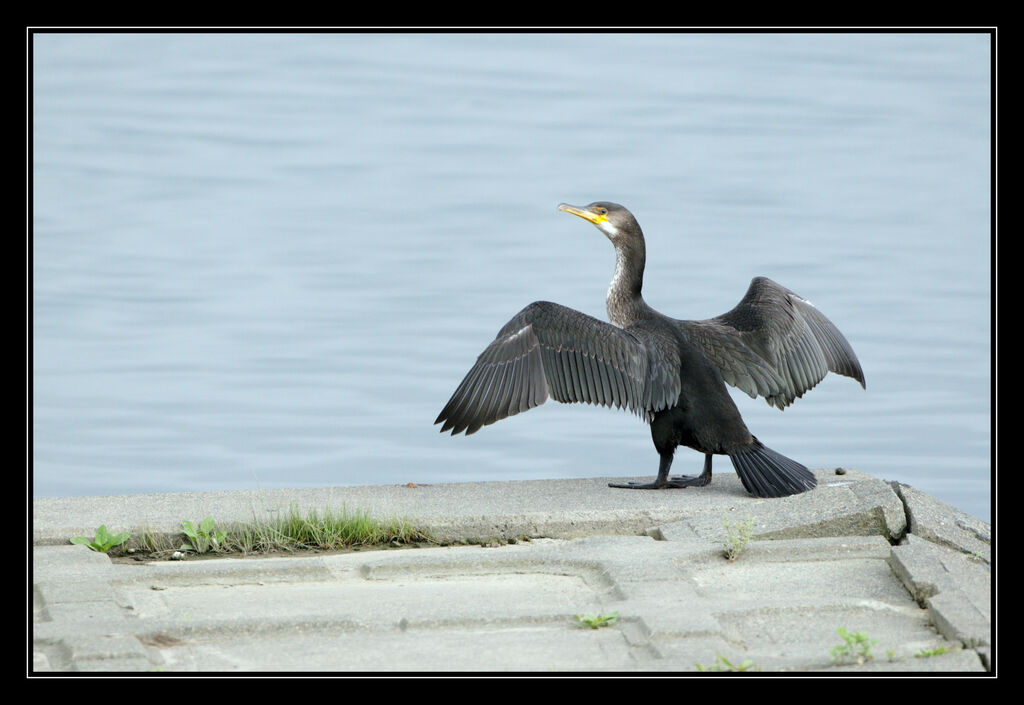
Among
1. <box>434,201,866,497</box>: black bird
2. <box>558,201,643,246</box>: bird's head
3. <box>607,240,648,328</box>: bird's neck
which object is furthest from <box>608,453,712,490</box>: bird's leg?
<box>558,201,643,246</box>: bird's head

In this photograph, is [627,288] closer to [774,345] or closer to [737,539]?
[774,345]

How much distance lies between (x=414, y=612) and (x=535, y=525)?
134cm

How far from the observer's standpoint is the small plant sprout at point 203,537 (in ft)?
18.8

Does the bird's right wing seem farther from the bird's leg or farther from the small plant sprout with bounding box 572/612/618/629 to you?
the small plant sprout with bounding box 572/612/618/629

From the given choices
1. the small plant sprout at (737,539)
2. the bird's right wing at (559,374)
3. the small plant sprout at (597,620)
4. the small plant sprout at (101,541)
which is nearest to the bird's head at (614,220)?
the bird's right wing at (559,374)

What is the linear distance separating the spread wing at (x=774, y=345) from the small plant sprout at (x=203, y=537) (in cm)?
255

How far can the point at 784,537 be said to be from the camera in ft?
18.6

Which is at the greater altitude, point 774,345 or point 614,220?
point 614,220

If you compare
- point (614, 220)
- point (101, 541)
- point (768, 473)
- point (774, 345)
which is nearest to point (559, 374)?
point (768, 473)

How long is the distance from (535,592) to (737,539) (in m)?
0.84

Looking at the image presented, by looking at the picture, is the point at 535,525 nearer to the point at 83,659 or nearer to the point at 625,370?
the point at 625,370

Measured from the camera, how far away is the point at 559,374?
21.8ft

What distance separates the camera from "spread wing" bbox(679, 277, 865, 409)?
7168mm
